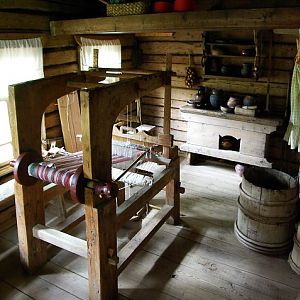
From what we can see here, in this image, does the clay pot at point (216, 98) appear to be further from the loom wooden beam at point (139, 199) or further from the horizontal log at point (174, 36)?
the loom wooden beam at point (139, 199)

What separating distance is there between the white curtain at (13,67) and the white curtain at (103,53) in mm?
811

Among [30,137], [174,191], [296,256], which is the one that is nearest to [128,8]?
[30,137]

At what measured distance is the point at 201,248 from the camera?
3.33 metres

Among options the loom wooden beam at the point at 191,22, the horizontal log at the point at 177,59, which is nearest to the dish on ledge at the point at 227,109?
the horizontal log at the point at 177,59

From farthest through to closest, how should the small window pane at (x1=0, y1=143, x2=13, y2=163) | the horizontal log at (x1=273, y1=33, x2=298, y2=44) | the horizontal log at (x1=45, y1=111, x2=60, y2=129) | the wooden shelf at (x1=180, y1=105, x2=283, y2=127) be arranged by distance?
the horizontal log at (x1=273, y1=33, x2=298, y2=44)
the wooden shelf at (x1=180, y1=105, x2=283, y2=127)
the horizontal log at (x1=45, y1=111, x2=60, y2=129)
the small window pane at (x1=0, y1=143, x2=13, y2=163)

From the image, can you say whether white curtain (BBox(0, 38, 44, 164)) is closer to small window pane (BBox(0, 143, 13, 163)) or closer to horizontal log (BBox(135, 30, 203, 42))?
small window pane (BBox(0, 143, 13, 163))

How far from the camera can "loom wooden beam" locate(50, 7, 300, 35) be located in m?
2.81

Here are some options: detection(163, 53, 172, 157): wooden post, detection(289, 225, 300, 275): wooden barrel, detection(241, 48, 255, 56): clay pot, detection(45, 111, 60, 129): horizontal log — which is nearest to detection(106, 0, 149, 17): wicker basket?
detection(163, 53, 172, 157): wooden post

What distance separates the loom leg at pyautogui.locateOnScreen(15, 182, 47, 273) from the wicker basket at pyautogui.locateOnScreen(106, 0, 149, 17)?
2010 millimetres

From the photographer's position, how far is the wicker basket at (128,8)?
347cm

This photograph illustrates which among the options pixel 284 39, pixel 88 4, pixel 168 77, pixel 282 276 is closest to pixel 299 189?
pixel 282 276

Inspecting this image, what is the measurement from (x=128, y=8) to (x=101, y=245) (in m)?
2.47

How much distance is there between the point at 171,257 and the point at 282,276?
38.9 inches

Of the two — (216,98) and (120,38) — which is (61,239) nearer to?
(216,98)
